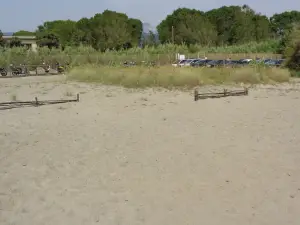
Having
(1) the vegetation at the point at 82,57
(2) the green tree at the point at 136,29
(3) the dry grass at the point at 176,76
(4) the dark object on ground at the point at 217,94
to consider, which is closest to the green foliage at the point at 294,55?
(3) the dry grass at the point at 176,76

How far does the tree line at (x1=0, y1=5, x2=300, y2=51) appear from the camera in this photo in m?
57.4

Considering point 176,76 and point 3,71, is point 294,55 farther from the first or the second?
point 3,71

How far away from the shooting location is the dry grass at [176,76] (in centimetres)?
1923

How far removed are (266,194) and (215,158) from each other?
6.07ft

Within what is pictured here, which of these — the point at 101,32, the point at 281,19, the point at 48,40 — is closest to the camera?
the point at 101,32

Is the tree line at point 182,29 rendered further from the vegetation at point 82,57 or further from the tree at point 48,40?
the vegetation at point 82,57

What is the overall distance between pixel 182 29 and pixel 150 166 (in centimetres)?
5560

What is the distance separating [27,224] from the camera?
14.8 ft

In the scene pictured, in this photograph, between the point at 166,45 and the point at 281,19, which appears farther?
the point at 281,19

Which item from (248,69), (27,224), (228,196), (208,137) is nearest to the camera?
(27,224)

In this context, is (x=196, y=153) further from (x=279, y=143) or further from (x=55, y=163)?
(x=55, y=163)

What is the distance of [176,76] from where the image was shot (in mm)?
19328

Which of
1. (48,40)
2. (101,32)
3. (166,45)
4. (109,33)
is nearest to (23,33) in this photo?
(48,40)

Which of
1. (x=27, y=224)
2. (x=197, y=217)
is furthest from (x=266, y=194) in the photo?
(x=27, y=224)
